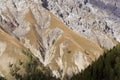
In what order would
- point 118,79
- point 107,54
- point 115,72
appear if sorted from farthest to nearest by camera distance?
point 107,54 → point 115,72 → point 118,79

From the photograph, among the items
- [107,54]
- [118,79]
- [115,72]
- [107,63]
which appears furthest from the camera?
[107,54]

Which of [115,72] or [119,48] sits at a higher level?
[115,72]

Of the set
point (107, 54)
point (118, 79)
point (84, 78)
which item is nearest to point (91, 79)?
point (84, 78)

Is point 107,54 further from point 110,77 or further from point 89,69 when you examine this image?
point 110,77

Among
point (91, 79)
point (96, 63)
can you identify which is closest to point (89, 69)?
point (96, 63)

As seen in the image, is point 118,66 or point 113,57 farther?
point 113,57

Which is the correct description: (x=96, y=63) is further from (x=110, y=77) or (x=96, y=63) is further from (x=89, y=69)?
(x=110, y=77)
